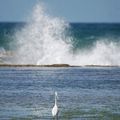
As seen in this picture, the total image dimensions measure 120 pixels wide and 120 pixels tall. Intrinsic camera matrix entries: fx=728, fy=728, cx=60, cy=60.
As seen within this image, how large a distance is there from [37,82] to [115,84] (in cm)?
497

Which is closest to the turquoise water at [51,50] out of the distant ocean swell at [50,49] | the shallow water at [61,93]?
the distant ocean swell at [50,49]

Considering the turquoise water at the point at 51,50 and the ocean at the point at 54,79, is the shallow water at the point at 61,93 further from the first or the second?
the turquoise water at the point at 51,50

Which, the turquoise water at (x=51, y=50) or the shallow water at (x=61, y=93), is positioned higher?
the turquoise water at (x=51, y=50)

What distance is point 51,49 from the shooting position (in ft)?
227

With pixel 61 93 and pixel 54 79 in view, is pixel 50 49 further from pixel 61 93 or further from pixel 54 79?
pixel 61 93

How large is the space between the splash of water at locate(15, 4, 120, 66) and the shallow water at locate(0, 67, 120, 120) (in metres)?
12.0

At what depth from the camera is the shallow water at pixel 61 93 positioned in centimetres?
2809

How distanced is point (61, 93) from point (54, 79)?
8.87 metres

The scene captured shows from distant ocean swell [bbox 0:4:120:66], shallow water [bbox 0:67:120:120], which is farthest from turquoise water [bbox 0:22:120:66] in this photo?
shallow water [bbox 0:67:120:120]

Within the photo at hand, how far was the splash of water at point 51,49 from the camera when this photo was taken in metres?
65.2

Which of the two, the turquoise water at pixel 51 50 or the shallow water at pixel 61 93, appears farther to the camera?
the turquoise water at pixel 51 50

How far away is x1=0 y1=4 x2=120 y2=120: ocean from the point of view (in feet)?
95.3

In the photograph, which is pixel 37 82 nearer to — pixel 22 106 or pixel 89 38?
pixel 22 106

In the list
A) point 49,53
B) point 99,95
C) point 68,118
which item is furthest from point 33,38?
point 68,118
